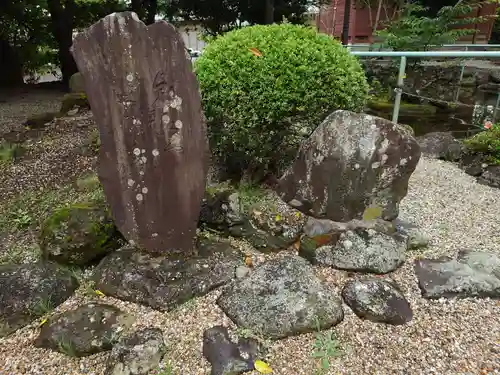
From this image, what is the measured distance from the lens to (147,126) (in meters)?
2.33

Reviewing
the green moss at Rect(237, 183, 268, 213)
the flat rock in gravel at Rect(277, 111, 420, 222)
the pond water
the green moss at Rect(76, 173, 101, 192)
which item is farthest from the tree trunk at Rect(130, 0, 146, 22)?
the flat rock in gravel at Rect(277, 111, 420, 222)

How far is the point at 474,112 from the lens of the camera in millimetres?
5812

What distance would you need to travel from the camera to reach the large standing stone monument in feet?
7.11

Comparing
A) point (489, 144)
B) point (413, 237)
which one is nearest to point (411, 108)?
point (489, 144)

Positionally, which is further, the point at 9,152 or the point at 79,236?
the point at 9,152

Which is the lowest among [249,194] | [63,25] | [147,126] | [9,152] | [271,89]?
[9,152]

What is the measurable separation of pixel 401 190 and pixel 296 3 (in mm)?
8805

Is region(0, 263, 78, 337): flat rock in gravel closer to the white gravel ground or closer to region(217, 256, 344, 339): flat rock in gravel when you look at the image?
the white gravel ground

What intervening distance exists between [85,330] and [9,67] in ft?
34.9

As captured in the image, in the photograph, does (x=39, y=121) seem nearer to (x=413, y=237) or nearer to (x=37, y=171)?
(x=37, y=171)

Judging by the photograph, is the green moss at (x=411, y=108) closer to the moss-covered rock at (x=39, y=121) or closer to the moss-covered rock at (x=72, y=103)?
the moss-covered rock at (x=72, y=103)

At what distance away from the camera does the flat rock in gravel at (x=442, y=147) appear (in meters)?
5.13

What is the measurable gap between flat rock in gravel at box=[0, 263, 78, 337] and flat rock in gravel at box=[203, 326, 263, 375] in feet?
3.59

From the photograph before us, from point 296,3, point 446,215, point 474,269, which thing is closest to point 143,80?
point 474,269
